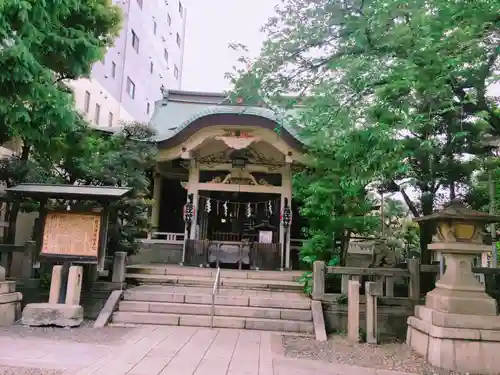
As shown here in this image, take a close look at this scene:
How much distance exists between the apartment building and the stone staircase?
7.24m

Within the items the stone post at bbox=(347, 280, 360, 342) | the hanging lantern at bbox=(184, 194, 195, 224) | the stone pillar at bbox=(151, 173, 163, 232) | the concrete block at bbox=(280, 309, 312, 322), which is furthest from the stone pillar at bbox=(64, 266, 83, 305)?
the stone pillar at bbox=(151, 173, 163, 232)

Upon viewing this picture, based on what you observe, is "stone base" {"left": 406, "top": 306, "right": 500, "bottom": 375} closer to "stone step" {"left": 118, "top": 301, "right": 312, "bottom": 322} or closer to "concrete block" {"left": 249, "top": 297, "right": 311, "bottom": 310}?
"stone step" {"left": 118, "top": 301, "right": 312, "bottom": 322}

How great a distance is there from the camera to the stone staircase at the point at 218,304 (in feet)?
27.2

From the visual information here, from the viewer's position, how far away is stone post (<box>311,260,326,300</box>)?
8984 mm

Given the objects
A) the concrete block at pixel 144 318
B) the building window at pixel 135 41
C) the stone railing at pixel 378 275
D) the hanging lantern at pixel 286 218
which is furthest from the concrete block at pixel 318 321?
the building window at pixel 135 41

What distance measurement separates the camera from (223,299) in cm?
903

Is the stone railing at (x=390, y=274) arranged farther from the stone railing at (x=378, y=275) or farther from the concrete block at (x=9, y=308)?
the concrete block at (x=9, y=308)

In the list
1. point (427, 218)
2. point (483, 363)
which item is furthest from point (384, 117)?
point (483, 363)

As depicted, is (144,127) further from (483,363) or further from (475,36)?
(483,363)

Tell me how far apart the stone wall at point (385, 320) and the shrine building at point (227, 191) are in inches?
189

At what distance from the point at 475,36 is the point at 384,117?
165 centimetres

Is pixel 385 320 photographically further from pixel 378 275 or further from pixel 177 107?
pixel 177 107

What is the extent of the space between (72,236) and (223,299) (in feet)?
11.3

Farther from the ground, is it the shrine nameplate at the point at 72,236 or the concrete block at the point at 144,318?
the shrine nameplate at the point at 72,236
